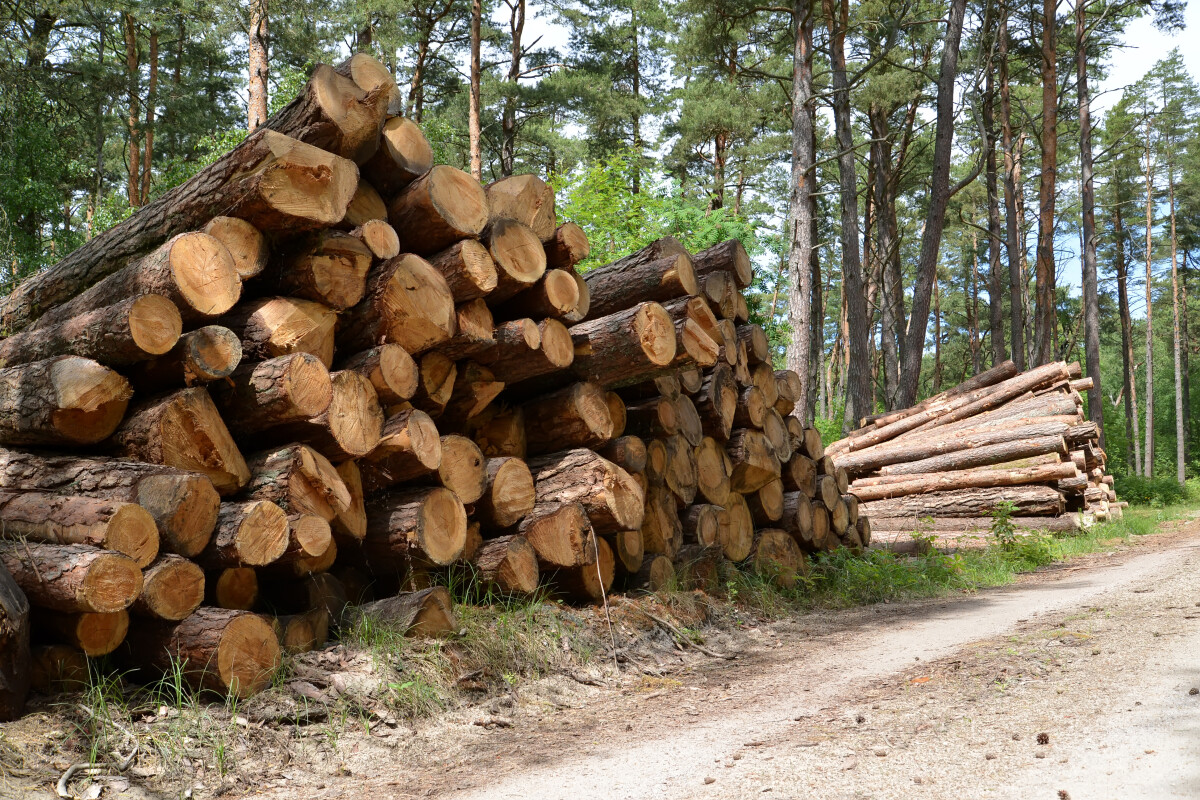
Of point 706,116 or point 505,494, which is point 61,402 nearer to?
point 505,494

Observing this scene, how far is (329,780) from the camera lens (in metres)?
3.26

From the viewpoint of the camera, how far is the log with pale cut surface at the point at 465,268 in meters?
4.66

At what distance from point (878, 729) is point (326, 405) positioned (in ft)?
8.69

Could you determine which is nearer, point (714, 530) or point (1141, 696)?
point (1141, 696)

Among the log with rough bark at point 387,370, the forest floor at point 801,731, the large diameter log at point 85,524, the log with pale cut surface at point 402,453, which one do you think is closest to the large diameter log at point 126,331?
the large diameter log at point 85,524

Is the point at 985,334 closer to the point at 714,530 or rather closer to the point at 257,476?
the point at 714,530

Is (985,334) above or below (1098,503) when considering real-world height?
above

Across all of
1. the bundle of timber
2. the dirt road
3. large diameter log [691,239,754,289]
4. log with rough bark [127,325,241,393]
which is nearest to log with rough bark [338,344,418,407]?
log with rough bark [127,325,241,393]

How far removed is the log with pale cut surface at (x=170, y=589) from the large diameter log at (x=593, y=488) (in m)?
2.10

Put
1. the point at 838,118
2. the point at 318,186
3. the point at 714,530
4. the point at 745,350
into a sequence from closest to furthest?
1. the point at 318,186
2. the point at 714,530
3. the point at 745,350
4. the point at 838,118

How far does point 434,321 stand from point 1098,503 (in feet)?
38.3

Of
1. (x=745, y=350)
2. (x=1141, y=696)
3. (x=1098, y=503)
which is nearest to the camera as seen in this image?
(x=1141, y=696)

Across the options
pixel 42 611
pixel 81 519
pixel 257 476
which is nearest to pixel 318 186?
pixel 257 476

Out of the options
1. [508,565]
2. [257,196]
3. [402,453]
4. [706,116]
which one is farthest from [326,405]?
[706,116]
